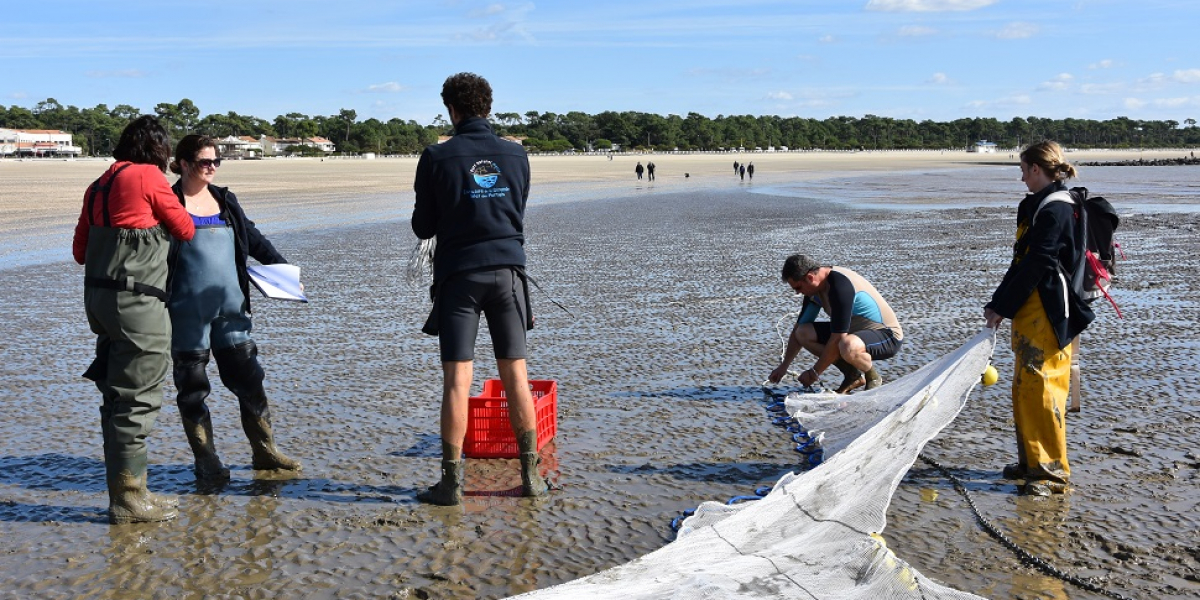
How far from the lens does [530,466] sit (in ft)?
17.6

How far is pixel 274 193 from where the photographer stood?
40.0 meters

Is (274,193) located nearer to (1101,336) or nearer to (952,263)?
(952,263)

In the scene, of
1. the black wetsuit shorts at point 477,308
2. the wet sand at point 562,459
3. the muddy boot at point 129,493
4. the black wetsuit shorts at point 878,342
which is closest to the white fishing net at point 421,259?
the black wetsuit shorts at point 477,308

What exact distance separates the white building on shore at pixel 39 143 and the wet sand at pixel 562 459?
137575 mm

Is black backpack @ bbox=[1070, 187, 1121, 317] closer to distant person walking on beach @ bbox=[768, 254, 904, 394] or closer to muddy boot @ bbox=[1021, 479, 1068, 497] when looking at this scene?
muddy boot @ bbox=[1021, 479, 1068, 497]

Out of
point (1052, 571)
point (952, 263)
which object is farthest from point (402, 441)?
point (952, 263)

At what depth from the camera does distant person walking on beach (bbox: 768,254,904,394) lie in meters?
7.08

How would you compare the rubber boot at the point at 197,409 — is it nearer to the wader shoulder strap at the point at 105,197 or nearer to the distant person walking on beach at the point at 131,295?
the distant person walking on beach at the point at 131,295

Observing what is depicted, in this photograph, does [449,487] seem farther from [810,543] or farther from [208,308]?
[810,543]

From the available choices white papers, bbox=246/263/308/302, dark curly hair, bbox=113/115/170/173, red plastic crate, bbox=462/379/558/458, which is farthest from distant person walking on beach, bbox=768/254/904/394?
dark curly hair, bbox=113/115/170/173

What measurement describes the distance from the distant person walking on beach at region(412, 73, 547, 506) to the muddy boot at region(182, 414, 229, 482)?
116 cm

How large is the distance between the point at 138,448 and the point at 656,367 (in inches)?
171

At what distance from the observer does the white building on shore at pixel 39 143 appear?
438 ft

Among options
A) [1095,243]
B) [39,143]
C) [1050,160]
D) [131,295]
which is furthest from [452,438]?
[39,143]
